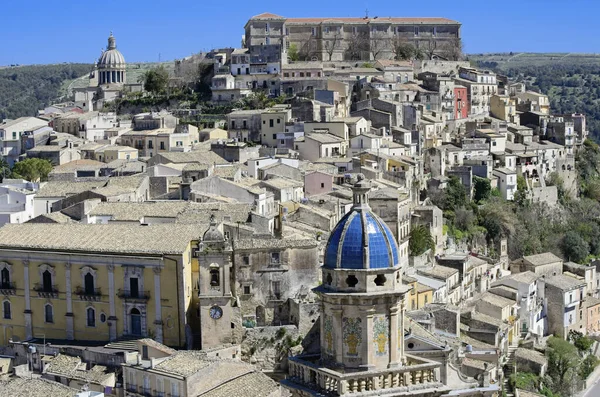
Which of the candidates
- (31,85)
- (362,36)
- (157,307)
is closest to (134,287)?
(157,307)

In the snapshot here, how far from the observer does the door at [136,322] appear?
31.2 metres

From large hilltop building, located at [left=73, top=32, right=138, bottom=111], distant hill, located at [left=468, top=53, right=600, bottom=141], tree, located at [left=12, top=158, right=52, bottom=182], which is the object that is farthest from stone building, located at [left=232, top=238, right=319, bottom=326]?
distant hill, located at [left=468, top=53, right=600, bottom=141]

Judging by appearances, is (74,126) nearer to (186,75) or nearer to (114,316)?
(186,75)

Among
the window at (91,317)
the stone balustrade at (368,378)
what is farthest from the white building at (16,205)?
the stone balustrade at (368,378)

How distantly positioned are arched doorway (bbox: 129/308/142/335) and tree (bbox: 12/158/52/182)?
25.1m

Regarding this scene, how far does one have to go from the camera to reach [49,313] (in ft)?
107

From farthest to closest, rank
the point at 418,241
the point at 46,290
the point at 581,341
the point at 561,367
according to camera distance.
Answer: the point at 581,341
the point at 418,241
the point at 561,367
the point at 46,290

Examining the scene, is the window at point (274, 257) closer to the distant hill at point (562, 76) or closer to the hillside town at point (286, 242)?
the hillside town at point (286, 242)

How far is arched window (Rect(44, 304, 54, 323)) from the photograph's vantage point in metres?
32.6

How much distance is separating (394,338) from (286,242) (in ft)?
63.2

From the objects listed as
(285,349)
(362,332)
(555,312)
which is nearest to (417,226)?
(555,312)

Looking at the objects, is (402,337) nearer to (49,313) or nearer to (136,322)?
(136,322)

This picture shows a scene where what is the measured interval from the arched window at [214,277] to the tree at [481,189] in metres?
29.7

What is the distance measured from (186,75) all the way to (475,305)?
37832 mm
